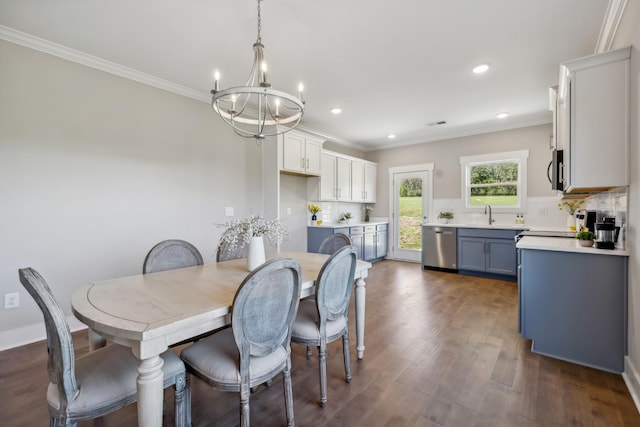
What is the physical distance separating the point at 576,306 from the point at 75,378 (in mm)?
3157

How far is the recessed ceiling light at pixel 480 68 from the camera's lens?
121 inches

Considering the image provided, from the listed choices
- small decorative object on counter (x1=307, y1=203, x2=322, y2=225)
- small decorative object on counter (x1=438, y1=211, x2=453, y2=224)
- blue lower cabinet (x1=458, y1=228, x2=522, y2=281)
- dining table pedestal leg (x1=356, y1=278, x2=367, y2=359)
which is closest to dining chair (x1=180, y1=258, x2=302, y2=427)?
dining table pedestal leg (x1=356, y1=278, x2=367, y2=359)

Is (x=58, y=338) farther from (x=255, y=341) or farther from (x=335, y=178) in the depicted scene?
(x=335, y=178)

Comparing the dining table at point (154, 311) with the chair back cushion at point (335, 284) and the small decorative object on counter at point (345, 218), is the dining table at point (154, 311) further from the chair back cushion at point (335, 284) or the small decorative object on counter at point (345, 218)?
the small decorative object on counter at point (345, 218)

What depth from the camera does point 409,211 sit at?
635 centimetres

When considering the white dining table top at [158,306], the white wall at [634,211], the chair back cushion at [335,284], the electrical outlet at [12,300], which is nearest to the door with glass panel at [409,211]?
the white wall at [634,211]

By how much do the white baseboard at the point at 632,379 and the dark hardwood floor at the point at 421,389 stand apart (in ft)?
0.13

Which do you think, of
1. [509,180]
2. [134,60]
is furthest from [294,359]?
Result: [509,180]

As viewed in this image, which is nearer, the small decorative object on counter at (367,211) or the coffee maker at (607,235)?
the coffee maker at (607,235)

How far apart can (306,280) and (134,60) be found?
287 centimetres

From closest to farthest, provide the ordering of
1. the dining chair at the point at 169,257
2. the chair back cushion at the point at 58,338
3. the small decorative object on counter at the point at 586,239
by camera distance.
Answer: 1. the chair back cushion at the point at 58,338
2. the dining chair at the point at 169,257
3. the small decorative object on counter at the point at 586,239

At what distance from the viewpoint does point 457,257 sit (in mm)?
5145

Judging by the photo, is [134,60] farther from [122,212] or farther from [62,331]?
[62,331]

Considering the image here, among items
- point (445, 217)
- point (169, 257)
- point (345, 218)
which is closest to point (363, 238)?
point (345, 218)
